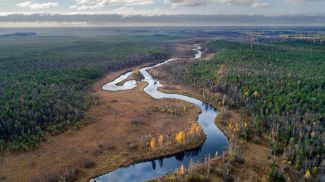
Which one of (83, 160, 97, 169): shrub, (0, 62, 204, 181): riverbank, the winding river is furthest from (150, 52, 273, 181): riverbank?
(83, 160, 97, 169): shrub

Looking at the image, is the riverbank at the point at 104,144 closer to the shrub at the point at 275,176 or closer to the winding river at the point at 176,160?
the winding river at the point at 176,160

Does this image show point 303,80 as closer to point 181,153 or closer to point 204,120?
point 204,120

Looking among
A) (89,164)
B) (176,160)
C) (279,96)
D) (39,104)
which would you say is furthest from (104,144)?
(279,96)

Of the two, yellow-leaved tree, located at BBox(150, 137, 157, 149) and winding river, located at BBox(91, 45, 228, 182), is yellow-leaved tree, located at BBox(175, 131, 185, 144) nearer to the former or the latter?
winding river, located at BBox(91, 45, 228, 182)

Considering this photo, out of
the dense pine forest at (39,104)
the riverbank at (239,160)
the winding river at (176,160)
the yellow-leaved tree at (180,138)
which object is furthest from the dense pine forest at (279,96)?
the dense pine forest at (39,104)

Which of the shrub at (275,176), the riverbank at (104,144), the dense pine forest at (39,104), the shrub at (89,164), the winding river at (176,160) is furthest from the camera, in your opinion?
the dense pine forest at (39,104)

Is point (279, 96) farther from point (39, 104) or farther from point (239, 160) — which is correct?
point (39, 104)

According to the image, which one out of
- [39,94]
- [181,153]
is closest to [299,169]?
[181,153]
